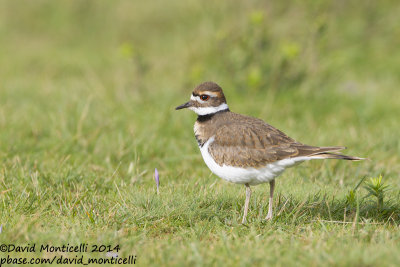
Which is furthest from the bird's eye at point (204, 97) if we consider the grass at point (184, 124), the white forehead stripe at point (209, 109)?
the grass at point (184, 124)

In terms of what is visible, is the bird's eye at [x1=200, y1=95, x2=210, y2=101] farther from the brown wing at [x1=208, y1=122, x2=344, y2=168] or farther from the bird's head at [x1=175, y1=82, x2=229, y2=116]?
the brown wing at [x1=208, y1=122, x2=344, y2=168]

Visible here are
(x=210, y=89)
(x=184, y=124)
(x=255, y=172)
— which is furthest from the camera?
(x=184, y=124)

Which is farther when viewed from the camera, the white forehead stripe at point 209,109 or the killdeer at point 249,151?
the white forehead stripe at point 209,109

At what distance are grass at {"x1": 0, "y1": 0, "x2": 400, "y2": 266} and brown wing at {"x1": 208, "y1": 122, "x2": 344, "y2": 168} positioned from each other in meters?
0.51

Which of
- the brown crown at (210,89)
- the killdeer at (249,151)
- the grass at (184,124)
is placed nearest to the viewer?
the grass at (184,124)

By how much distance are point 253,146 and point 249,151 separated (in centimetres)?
9

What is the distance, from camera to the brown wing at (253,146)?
492cm

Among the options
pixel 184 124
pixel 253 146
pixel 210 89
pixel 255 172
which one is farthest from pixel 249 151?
pixel 184 124

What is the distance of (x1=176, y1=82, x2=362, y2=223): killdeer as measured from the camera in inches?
193

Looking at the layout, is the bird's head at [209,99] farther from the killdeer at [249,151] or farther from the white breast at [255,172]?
the white breast at [255,172]

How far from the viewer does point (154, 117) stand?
27.6ft

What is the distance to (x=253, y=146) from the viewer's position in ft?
16.6

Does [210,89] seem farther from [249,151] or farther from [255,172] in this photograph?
[255,172]

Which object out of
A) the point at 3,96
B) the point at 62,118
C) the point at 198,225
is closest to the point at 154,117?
the point at 62,118
